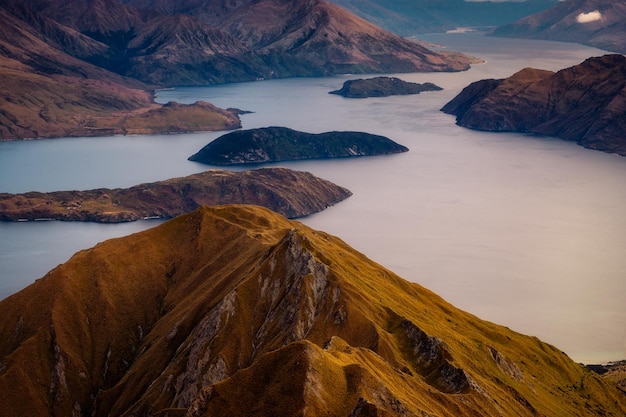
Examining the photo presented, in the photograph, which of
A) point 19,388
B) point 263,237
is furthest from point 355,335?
point 19,388

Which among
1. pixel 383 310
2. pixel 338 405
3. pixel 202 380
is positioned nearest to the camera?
pixel 338 405

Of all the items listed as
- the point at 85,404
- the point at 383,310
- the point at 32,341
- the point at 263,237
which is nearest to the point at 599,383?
the point at 383,310

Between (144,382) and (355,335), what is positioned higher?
(355,335)

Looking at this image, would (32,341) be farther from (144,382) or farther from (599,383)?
(599,383)

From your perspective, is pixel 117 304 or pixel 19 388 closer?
pixel 19 388

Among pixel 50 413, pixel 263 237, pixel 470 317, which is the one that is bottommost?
pixel 50 413

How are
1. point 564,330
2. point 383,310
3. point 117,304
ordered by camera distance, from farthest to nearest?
point 564,330, point 117,304, point 383,310
